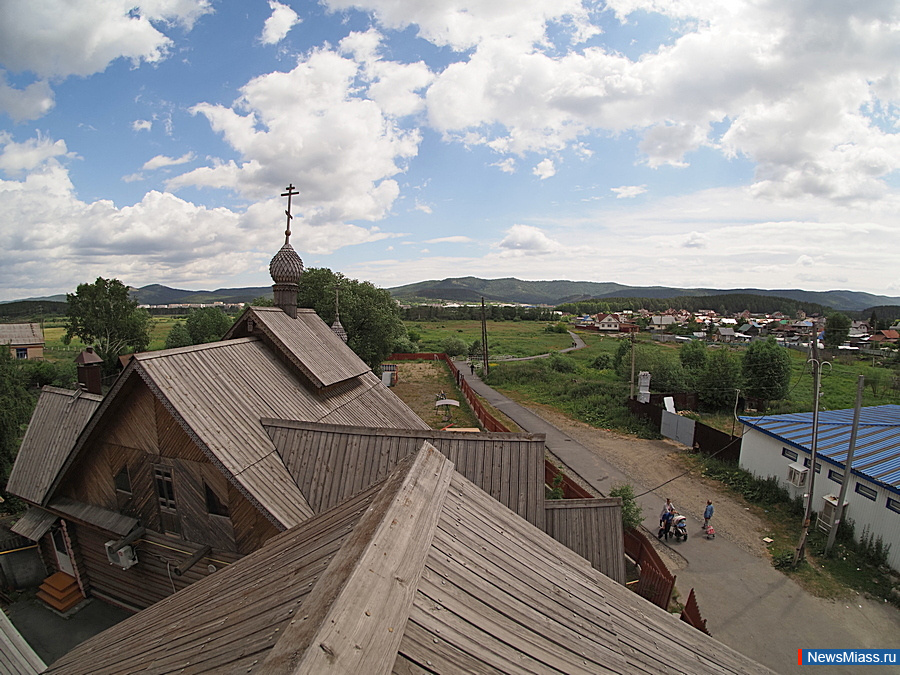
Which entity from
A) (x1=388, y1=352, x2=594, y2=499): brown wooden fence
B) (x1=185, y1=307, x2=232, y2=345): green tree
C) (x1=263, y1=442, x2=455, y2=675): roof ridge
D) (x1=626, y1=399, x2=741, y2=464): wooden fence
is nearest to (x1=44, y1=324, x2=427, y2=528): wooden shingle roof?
(x1=263, y1=442, x2=455, y2=675): roof ridge

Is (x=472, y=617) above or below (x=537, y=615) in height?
above

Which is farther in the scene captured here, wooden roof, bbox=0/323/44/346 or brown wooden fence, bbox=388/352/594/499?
wooden roof, bbox=0/323/44/346

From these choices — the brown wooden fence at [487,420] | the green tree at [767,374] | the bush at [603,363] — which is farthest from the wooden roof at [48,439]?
the bush at [603,363]

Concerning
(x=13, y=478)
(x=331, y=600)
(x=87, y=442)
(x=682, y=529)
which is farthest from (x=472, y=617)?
(x=13, y=478)

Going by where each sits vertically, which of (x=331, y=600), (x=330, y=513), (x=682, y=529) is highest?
(x=331, y=600)

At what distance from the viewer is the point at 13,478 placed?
11156mm

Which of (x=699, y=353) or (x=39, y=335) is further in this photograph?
(x=39, y=335)

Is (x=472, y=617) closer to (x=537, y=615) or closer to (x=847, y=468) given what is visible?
(x=537, y=615)

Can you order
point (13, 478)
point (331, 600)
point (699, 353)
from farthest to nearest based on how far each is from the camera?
1. point (699, 353)
2. point (13, 478)
3. point (331, 600)

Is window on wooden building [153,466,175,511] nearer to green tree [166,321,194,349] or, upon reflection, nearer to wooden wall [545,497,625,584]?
wooden wall [545,497,625,584]

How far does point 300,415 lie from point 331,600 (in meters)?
8.23

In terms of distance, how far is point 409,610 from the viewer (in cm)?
252

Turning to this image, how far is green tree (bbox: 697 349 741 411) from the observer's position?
27953mm

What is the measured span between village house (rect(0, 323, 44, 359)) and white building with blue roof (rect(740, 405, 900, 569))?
66.7 m
